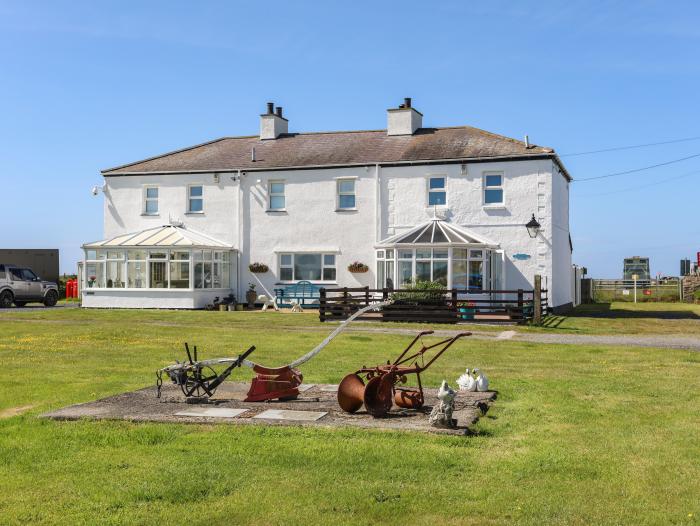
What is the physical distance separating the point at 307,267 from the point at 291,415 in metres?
25.8

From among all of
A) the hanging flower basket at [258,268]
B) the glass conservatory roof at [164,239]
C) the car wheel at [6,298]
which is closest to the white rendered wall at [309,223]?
the hanging flower basket at [258,268]

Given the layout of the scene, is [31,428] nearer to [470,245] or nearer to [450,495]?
[450,495]

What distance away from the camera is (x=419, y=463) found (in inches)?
286

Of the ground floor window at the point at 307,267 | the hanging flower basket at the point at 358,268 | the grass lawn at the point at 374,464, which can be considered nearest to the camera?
the grass lawn at the point at 374,464

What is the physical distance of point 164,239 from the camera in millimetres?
35062

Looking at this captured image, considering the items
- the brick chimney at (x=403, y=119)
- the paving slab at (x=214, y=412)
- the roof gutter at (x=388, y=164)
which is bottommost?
the paving slab at (x=214, y=412)

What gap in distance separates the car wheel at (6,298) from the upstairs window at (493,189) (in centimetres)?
2043

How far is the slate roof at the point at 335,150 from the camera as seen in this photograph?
3303 cm

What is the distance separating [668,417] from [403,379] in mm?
3180

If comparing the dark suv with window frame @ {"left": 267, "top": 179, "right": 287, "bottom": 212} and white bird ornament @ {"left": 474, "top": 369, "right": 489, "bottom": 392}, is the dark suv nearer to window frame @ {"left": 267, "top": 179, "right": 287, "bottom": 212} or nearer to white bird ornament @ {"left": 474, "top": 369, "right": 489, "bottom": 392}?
window frame @ {"left": 267, "top": 179, "right": 287, "bottom": 212}

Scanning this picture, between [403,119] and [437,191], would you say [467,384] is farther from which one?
[403,119]

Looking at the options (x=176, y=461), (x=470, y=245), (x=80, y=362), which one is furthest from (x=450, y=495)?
(x=470, y=245)

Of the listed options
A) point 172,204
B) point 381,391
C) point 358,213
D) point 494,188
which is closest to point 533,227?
point 494,188

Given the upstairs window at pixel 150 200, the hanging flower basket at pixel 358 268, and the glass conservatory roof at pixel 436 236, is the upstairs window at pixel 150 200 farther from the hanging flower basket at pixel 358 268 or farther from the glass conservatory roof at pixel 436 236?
the glass conservatory roof at pixel 436 236
